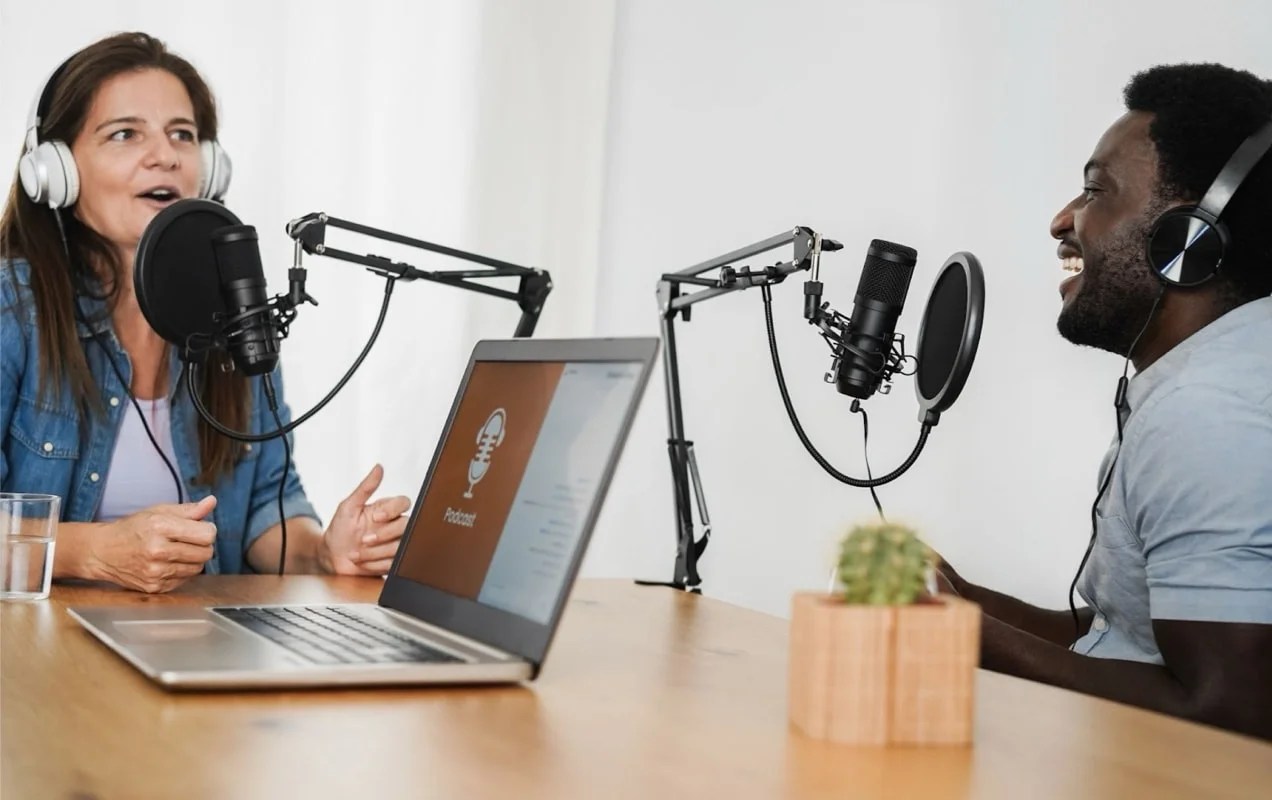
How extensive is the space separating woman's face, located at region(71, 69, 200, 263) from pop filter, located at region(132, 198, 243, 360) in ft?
2.29

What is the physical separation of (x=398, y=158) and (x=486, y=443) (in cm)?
208

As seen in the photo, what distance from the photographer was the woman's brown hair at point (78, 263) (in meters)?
1.96

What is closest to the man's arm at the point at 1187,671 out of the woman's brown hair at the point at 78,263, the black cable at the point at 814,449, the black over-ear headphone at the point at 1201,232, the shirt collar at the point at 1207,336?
the black cable at the point at 814,449

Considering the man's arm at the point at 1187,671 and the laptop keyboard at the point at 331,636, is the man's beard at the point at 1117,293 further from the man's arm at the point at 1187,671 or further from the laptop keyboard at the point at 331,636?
the laptop keyboard at the point at 331,636

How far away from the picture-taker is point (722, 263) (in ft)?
5.21

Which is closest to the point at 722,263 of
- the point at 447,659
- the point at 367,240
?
the point at 447,659

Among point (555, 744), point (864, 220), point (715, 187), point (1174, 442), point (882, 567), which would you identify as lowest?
point (555, 744)

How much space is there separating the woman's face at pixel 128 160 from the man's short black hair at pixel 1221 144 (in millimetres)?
1509

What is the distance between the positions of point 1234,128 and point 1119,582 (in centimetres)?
66

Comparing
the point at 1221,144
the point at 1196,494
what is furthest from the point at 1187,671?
the point at 1221,144

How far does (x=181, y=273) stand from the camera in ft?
4.90

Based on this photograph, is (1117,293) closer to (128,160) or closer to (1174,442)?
(1174,442)

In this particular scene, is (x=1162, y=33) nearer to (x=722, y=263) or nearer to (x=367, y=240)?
(x=722, y=263)

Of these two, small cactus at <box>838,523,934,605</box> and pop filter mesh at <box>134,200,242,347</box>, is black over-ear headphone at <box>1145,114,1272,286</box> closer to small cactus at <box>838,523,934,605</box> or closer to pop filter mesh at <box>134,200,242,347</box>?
small cactus at <box>838,523,934,605</box>
